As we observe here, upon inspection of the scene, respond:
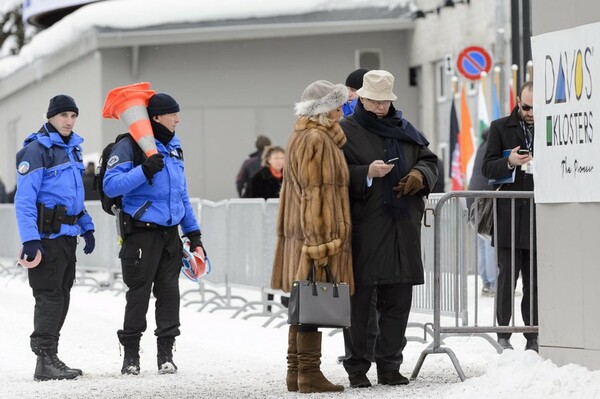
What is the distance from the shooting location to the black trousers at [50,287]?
10.7 m

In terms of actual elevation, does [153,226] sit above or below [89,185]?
below

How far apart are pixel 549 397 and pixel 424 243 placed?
4.46 metres

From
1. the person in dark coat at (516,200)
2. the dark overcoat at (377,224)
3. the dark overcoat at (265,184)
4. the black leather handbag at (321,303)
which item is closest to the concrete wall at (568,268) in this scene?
the dark overcoat at (377,224)

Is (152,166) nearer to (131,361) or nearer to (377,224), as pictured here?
(131,361)

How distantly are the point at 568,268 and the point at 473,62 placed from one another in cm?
1463

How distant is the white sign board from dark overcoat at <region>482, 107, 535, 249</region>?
191 centimetres

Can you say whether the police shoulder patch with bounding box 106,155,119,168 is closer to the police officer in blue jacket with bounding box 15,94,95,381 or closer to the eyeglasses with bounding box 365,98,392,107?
the police officer in blue jacket with bounding box 15,94,95,381

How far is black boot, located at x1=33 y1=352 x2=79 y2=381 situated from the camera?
1061 cm

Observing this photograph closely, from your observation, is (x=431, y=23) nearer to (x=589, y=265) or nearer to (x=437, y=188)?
(x=437, y=188)

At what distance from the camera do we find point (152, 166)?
10.3m

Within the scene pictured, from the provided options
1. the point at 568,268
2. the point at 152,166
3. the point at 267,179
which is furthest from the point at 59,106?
the point at 267,179

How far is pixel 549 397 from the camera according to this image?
8.14m

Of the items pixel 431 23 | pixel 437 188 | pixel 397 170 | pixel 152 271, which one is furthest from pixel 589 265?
pixel 431 23

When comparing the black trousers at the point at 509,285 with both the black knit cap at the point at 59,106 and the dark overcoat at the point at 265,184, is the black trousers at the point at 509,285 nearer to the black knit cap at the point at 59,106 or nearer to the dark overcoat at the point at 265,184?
the black knit cap at the point at 59,106
